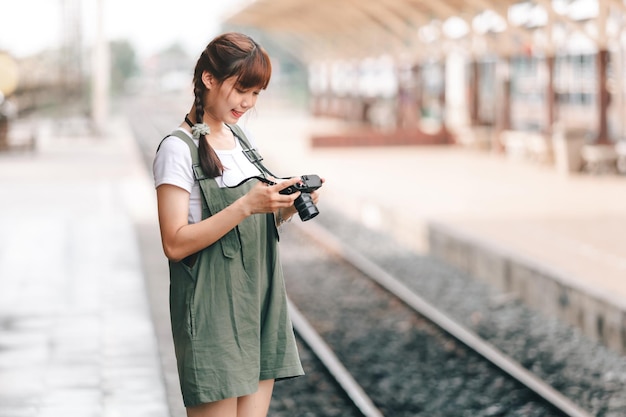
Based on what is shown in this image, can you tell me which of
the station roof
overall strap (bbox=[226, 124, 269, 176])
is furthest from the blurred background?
overall strap (bbox=[226, 124, 269, 176])

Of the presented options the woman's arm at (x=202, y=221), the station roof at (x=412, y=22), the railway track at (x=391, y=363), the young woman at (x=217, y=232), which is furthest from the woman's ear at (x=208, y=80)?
the station roof at (x=412, y=22)

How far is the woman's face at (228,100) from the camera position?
2.72m

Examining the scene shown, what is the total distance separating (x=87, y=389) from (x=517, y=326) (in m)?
4.01

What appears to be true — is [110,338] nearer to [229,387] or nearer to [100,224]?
[229,387]

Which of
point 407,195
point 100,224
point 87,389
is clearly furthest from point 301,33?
point 87,389

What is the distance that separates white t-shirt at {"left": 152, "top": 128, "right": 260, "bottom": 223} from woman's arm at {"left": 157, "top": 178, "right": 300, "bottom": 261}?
2 centimetres

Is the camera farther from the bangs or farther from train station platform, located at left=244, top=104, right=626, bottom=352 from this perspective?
train station platform, located at left=244, top=104, right=626, bottom=352

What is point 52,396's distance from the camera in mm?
5262

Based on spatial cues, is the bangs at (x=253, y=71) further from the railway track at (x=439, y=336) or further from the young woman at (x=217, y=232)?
the railway track at (x=439, y=336)

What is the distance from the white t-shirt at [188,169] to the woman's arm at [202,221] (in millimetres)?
25

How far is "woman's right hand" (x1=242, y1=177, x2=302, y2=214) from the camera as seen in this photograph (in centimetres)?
260

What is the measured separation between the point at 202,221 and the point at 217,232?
0.15 ft

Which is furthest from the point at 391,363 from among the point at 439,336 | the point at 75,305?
the point at 75,305

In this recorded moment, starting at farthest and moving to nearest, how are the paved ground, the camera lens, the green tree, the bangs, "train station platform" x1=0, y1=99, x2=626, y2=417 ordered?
the green tree → "train station platform" x1=0, y1=99, x2=626, y2=417 → the paved ground → the bangs → the camera lens
